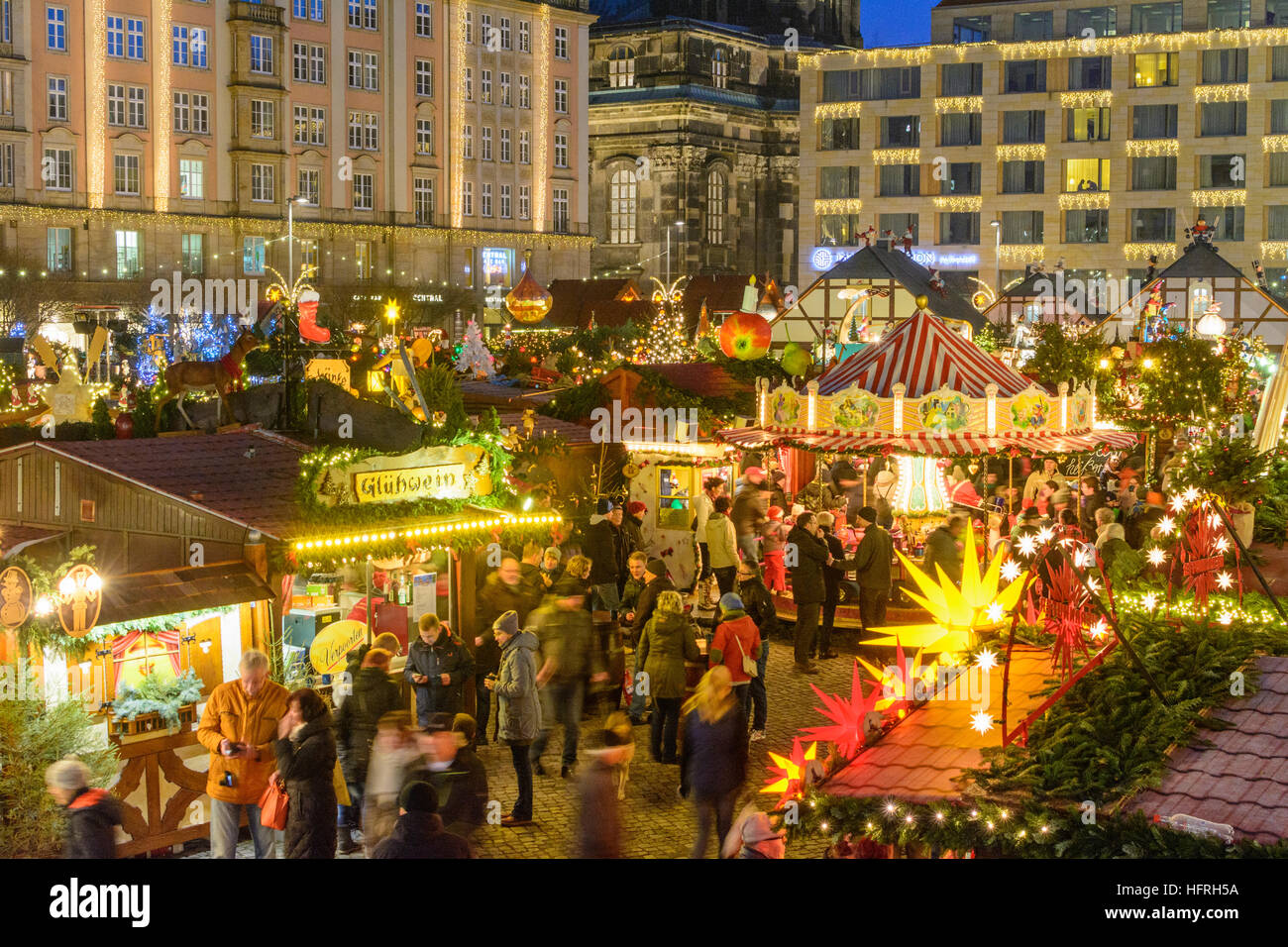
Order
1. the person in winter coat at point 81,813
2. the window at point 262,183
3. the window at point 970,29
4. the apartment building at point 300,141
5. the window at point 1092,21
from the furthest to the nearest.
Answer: the window at point 970,29
the window at point 1092,21
the window at point 262,183
the apartment building at point 300,141
the person in winter coat at point 81,813

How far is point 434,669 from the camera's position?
11133mm

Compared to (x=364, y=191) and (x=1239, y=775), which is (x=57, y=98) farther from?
(x=1239, y=775)

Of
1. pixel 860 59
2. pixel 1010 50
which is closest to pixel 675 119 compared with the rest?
pixel 860 59

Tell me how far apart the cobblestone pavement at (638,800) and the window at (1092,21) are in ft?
187

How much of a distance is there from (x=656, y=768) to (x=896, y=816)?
16.6ft

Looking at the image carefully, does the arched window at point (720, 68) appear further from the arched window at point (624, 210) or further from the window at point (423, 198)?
the window at point (423, 198)

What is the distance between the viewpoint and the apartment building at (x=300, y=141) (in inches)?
2152

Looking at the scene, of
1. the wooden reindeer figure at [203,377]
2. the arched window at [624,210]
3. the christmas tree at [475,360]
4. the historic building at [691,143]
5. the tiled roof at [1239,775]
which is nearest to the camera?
the tiled roof at [1239,775]

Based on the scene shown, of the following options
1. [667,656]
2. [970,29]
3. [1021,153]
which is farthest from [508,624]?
[970,29]

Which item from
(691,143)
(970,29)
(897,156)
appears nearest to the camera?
(897,156)

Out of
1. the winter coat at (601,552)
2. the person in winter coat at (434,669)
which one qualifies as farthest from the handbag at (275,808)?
the winter coat at (601,552)

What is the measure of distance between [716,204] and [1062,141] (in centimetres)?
2186

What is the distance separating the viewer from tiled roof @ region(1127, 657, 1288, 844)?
6.80 metres

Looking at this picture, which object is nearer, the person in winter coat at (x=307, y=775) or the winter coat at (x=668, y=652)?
the person in winter coat at (x=307, y=775)
